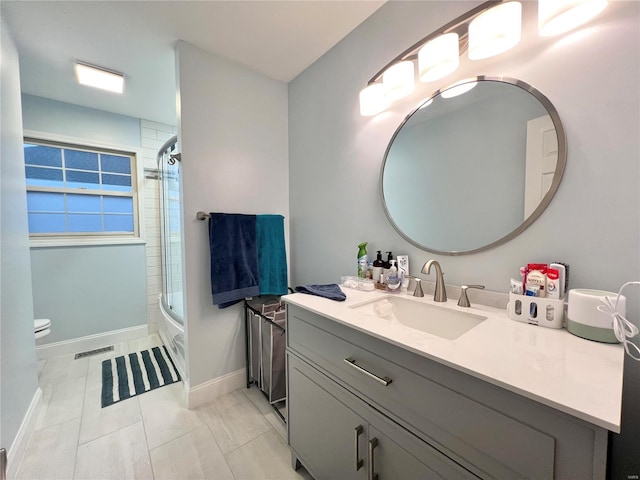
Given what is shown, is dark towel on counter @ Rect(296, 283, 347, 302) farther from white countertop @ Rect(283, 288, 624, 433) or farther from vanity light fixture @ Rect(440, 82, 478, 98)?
vanity light fixture @ Rect(440, 82, 478, 98)

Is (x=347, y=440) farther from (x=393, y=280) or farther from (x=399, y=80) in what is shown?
(x=399, y=80)

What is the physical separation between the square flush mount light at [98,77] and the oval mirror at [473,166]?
7.26ft

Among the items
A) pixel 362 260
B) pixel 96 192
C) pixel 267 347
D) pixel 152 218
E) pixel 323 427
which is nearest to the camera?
pixel 323 427

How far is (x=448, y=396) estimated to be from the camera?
2.13 feet

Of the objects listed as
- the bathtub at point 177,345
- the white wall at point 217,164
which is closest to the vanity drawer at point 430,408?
the white wall at point 217,164

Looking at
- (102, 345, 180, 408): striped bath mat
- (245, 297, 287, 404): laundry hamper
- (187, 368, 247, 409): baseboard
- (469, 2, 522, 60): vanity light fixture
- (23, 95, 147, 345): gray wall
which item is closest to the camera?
(469, 2, 522, 60): vanity light fixture

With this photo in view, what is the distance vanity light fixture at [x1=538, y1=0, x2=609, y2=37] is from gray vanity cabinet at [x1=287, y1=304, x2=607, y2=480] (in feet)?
3.75

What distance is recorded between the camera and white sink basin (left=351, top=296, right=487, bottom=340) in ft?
3.27

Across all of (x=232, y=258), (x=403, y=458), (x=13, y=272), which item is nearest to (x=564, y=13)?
(x=403, y=458)

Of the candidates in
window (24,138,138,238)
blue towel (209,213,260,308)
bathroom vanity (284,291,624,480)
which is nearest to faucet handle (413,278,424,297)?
bathroom vanity (284,291,624,480)

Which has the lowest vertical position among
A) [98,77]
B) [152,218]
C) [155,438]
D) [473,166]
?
[155,438]

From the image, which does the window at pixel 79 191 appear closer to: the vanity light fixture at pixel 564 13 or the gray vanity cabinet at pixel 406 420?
the gray vanity cabinet at pixel 406 420

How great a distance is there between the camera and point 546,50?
887 millimetres

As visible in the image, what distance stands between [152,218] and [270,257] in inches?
71.7
